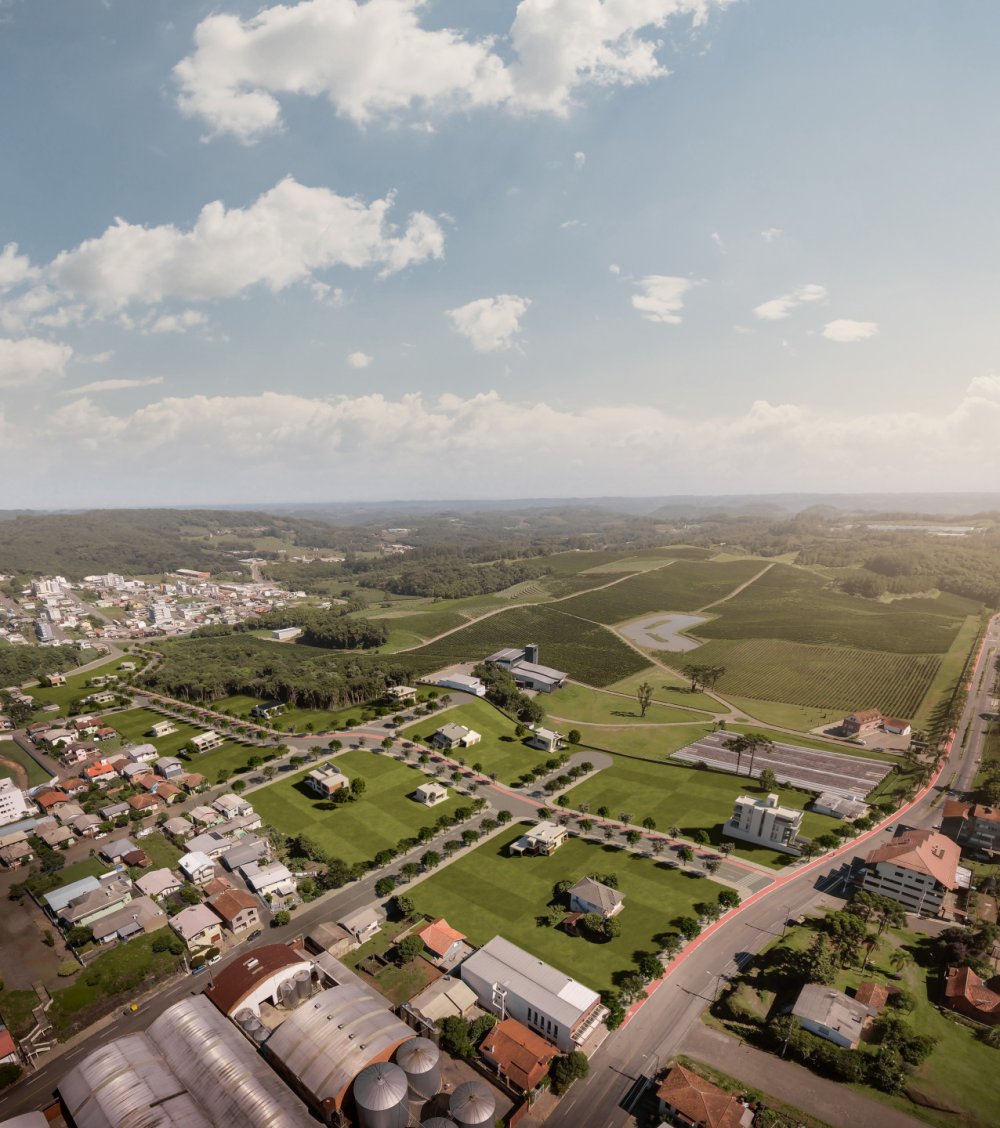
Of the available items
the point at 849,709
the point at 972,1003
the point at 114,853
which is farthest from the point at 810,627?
the point at 114,853

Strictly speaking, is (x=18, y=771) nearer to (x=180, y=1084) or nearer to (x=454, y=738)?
(x=454, y=738)

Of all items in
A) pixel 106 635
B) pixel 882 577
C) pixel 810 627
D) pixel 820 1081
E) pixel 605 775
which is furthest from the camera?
pixel 882 577

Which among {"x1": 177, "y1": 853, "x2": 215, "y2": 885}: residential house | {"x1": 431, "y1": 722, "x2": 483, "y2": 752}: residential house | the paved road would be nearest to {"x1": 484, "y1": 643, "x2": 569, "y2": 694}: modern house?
{"x1": 431, "y1": 722, "x2": 483, "y2": 752}: residential house

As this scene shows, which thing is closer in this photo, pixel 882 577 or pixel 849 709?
pixel 849 709

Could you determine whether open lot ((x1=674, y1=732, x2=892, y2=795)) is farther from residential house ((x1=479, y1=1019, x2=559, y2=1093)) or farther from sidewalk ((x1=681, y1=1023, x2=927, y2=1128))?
residential house ((x1=479, y1=1019, x2=559, y2=1093))

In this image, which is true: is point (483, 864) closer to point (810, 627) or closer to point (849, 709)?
point (849, 709)

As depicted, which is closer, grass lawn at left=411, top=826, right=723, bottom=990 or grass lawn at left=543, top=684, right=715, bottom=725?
grass lawn at left=411, top=826, right=723, bottom=990

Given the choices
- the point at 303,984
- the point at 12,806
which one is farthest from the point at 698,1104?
the point at 12,806
